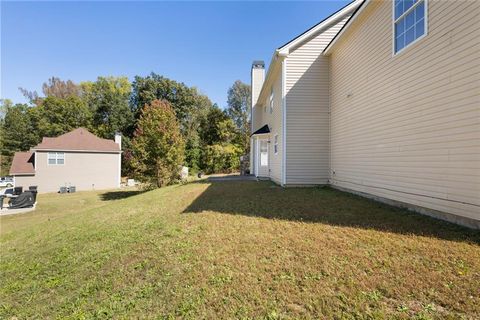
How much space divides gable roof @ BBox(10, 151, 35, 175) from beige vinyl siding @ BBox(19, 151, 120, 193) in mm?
557

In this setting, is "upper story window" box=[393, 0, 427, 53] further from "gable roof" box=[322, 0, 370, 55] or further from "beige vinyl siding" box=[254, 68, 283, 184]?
"beige vinyl siding" box=[254, 68, 283, 184]

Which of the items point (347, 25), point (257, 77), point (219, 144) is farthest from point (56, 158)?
point (347, 25)

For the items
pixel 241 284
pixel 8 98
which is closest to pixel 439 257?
pixel 241 284

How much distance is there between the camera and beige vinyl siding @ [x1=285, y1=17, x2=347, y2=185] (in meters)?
9.88

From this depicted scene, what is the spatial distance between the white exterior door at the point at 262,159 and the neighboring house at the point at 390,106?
9.59ft

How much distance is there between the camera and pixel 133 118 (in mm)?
34031

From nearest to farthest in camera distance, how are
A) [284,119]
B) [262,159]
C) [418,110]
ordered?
[418,110] → [284,119] → [262,159]

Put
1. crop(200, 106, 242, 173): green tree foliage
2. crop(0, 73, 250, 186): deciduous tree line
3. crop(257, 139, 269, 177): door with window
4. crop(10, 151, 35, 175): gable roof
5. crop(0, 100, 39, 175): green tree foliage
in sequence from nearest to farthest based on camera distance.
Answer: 1. crop(257, 139, 269, 177): door with window
2. crop(10, 151, 35, 175): gable roof
3. crop(200, 106, 242, 173): green tree foliage
4. crop(0, 73, 250, 186): deciduous tree line
5. crop(0, 100, 39, 175): green tree foliage

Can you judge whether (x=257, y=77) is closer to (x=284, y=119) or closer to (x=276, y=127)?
(x=276, y=127)

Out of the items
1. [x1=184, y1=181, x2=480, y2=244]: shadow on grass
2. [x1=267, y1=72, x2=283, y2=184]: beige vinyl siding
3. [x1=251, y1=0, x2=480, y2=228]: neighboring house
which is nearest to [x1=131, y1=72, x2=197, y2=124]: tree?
[x1=267, y1=72, x2=283, y2=184]: beige vinyl siding

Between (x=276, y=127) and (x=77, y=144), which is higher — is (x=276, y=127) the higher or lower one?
the higher one

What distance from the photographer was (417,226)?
4262 millimetres

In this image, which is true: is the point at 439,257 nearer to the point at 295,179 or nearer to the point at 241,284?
the point at 241,284

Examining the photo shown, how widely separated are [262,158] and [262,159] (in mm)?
96
